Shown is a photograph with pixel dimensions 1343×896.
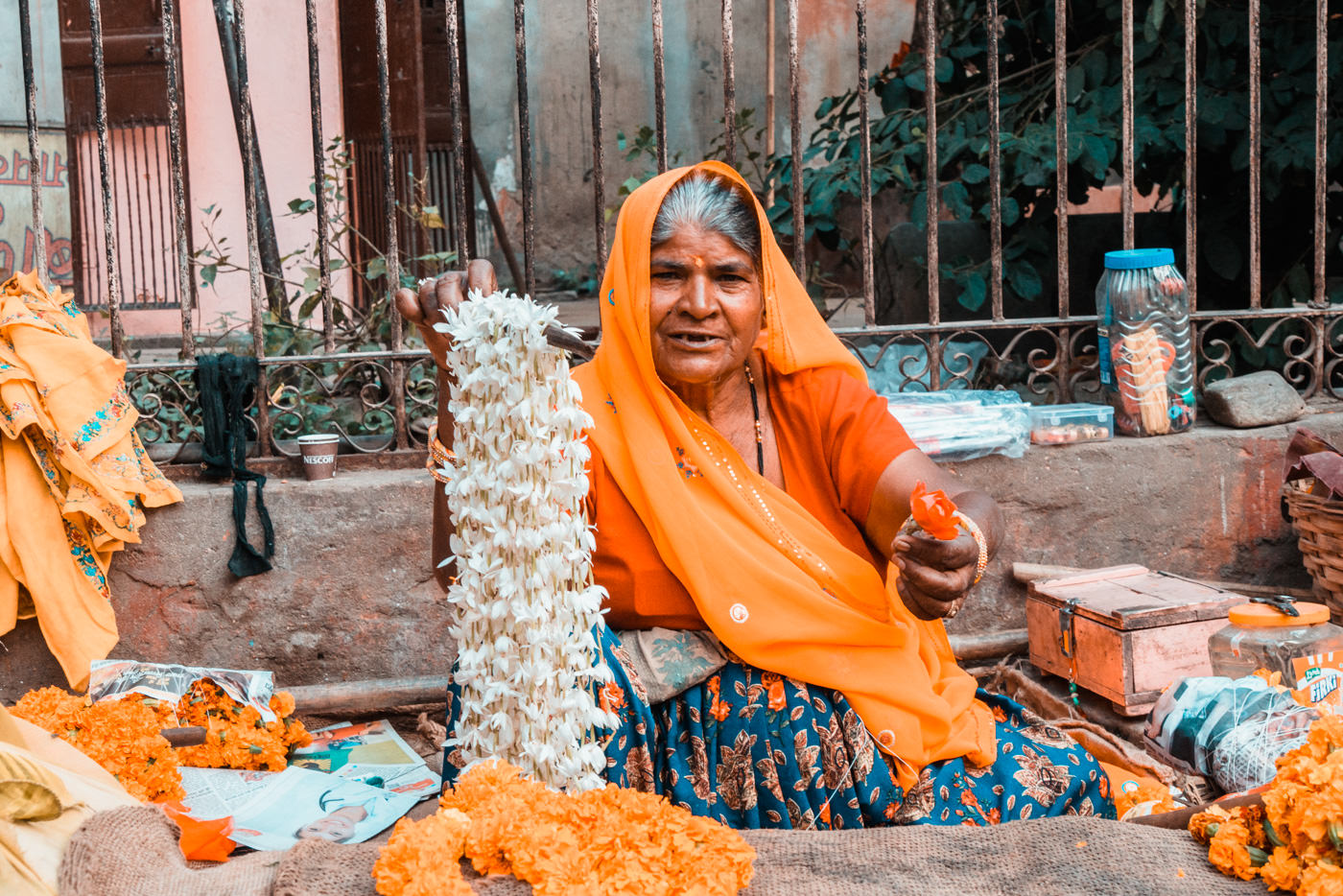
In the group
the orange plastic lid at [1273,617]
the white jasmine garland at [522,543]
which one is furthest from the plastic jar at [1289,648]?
the white jasmine garland at [522,543]

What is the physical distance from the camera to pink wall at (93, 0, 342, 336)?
6.20 m

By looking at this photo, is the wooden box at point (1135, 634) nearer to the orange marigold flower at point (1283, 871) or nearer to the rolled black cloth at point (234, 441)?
the orange marigold flower at point (1283, 871)

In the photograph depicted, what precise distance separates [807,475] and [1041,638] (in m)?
1.22

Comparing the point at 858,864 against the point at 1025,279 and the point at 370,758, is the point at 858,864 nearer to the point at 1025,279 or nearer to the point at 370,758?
the point at 370,758

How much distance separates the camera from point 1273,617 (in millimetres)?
2713

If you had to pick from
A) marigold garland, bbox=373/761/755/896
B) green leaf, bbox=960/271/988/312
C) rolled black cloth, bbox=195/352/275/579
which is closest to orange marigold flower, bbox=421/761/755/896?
marigold garland, bbox=373/761/755/896

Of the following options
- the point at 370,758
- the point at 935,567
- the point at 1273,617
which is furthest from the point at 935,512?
the point at 370,758

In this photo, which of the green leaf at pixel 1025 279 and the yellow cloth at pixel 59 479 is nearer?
the yellow cloth at pixel 59 479

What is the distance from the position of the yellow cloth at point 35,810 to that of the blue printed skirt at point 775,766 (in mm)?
608

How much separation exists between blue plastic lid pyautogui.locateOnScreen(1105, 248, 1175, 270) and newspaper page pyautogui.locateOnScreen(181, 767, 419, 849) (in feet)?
8.05

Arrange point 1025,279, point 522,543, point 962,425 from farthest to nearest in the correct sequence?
point 1025,279
point 962,425
point 522,543

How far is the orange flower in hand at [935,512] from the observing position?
186 cm

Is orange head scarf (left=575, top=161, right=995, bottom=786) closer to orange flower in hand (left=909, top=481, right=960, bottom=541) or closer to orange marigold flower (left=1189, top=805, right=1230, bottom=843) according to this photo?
orange flower in hand (left=909, top=481, right=960, bottom=541)

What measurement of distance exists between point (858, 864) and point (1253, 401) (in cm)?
255
